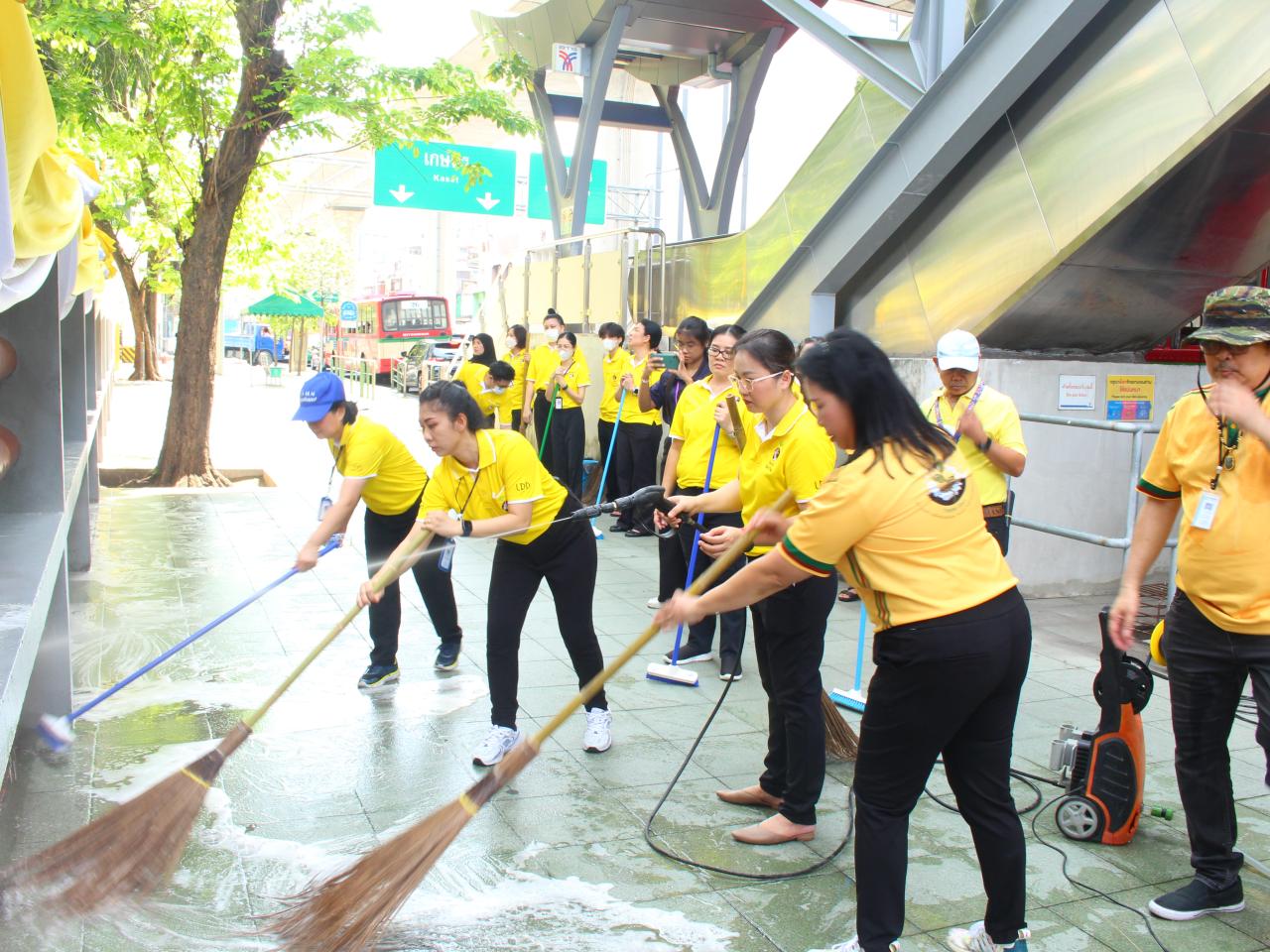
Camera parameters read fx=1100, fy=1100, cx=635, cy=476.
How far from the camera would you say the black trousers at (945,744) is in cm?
282

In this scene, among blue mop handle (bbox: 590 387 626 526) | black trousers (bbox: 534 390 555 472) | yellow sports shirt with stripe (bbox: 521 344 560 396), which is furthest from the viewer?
black trousers (bbox: 534 390 555 472)

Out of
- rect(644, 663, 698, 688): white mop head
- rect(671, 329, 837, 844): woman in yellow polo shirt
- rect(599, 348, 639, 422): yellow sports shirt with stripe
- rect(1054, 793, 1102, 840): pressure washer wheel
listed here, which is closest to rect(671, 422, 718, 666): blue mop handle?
rect(644, 663, 698, 688): white mop head

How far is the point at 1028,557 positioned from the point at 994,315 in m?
1.77

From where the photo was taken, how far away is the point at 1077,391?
7.95 metres

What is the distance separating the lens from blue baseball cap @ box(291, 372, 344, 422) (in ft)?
16.7

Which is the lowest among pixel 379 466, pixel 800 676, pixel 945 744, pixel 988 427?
pixel 800 676

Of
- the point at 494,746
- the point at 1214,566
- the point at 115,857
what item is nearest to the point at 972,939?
the point at 1214,566

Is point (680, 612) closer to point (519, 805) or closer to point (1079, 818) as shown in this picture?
point (519, 805)

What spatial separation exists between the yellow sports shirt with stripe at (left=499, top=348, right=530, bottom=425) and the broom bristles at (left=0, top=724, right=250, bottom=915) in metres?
8.10

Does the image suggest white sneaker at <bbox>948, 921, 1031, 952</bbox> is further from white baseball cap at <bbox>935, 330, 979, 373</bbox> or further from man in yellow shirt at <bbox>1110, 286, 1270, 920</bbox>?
white baseball cap at <bbox>935, 330, 979, 373</bbox>

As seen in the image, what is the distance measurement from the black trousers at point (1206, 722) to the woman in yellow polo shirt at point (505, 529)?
2286 mm

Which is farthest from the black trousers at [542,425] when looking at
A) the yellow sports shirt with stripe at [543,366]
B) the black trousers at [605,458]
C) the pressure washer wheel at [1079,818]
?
the pressure washer wheel at [1079,818]

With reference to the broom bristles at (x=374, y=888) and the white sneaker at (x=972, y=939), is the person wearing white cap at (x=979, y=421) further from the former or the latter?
the broom bristles at (x=374, y=888)

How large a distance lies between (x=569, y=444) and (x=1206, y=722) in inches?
320
